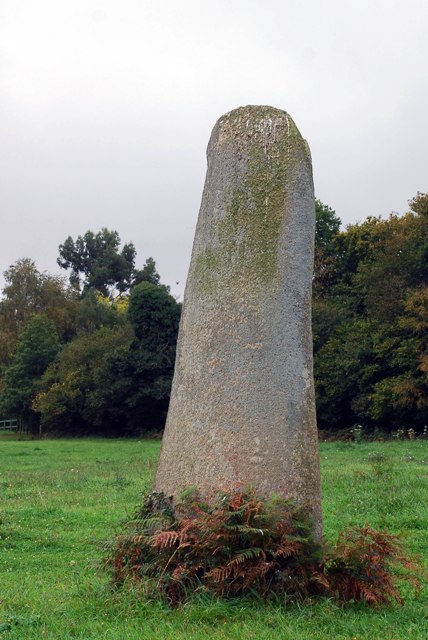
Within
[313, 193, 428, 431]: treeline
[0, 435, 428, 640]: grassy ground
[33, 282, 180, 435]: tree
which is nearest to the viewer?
[0, 435, 428, 640]: grassy ground

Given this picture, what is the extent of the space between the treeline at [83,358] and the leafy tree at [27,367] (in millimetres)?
69

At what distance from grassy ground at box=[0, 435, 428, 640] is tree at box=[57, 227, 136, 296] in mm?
63710

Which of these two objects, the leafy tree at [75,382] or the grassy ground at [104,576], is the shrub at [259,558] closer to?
the grassy ground at [104,576]

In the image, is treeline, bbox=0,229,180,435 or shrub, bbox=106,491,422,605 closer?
shrub, bbox=106,491,422,605

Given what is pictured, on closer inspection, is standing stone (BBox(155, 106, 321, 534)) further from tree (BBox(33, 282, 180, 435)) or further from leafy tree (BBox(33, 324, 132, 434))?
leafy tree (BBox(33, 324, 132, 434))

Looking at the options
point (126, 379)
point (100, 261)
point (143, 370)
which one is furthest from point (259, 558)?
point (100, 261)

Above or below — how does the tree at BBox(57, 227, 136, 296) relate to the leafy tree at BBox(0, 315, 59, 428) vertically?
above

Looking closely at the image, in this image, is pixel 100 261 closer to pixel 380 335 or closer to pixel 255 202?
pixel 380 335

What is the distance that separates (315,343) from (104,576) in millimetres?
36232

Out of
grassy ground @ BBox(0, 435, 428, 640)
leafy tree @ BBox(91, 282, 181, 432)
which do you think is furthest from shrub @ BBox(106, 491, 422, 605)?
leafy tree @ BBox(91, 282, 181, 432)

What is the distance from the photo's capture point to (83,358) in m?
50.4

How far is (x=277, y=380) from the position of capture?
20.4ft

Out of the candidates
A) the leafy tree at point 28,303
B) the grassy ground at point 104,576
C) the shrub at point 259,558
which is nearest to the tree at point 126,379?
the leafy tree at point 28,303

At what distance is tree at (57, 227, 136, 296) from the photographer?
8312 cm
